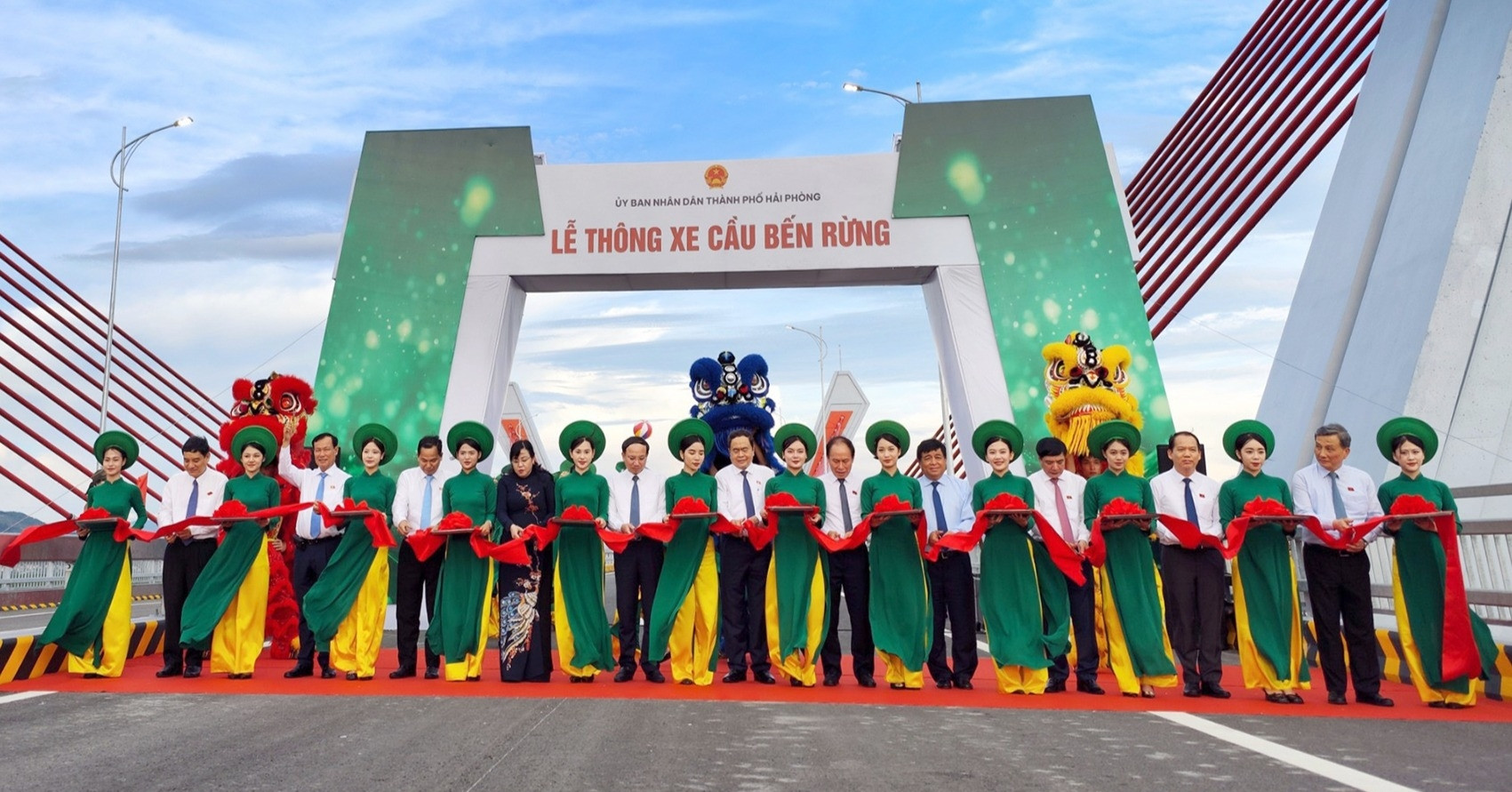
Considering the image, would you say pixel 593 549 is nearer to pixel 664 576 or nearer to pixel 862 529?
pixel 664 576

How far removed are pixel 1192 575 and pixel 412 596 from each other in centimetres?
442

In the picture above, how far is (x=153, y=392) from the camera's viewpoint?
904 inches

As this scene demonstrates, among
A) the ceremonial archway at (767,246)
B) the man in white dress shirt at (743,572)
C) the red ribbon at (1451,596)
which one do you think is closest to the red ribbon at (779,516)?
the man in white dress shirt at (743,572)

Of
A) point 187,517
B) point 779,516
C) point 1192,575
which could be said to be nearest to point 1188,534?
point 1192,575

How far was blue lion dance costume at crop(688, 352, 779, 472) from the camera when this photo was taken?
9.83m

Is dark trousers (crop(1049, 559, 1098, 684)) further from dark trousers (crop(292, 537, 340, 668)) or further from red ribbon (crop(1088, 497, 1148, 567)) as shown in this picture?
dark trousers (crop(292, 537, 340, 668))

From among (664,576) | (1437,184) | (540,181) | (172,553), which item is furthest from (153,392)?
(1437,184)

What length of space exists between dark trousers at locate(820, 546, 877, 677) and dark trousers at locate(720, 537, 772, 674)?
14.8 inches

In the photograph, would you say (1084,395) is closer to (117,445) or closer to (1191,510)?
(1191,510)

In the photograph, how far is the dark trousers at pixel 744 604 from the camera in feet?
23.2

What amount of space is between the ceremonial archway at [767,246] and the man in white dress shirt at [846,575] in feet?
19.6

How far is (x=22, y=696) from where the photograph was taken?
5.92m

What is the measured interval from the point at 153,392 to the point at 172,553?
57.8ft

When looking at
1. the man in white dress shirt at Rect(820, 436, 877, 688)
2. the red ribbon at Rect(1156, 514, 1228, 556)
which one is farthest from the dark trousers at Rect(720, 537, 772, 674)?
the red ribbon at Rect(1156, 514, 1228, 556)
